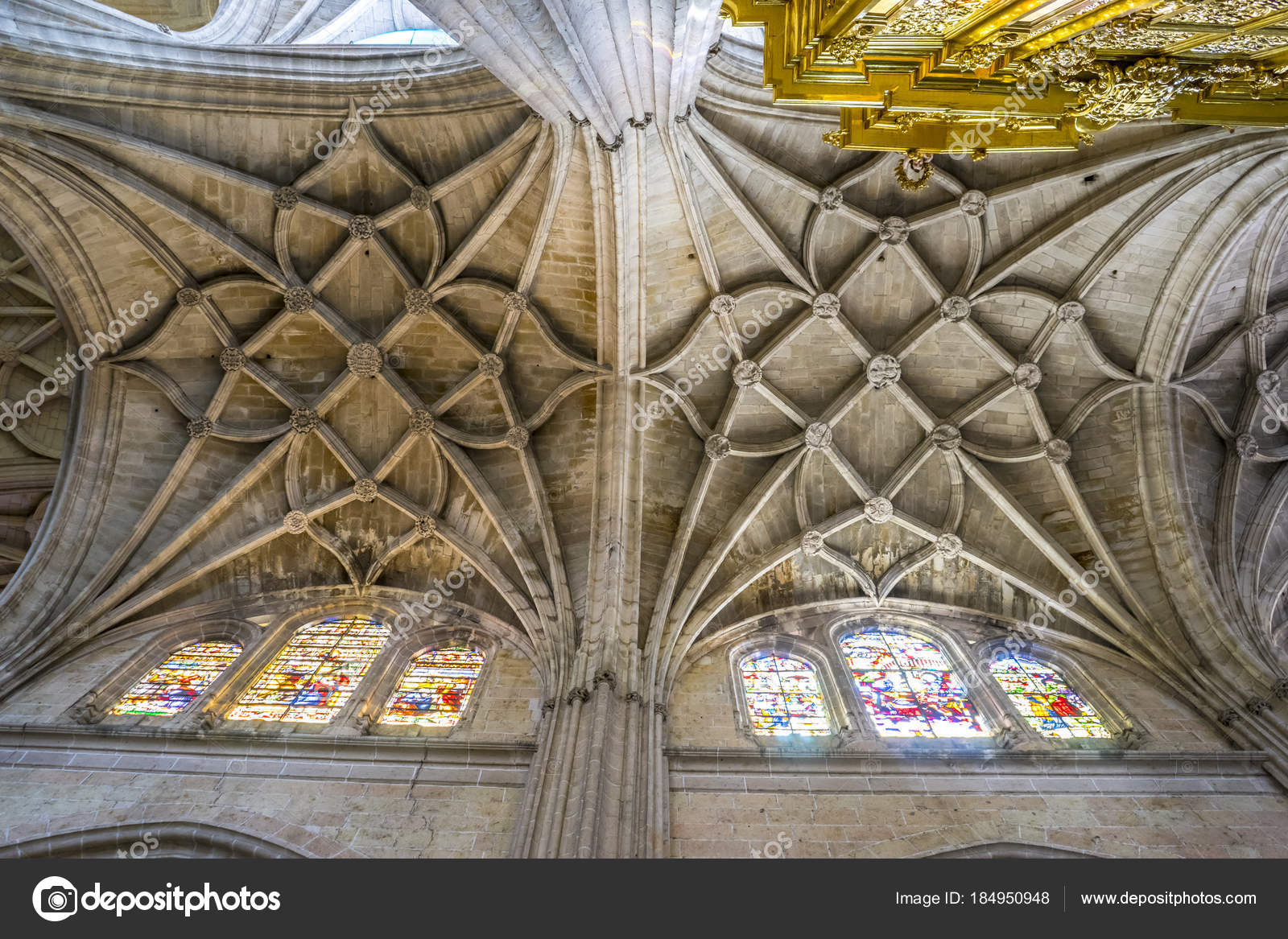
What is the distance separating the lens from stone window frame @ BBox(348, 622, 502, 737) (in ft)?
36.2

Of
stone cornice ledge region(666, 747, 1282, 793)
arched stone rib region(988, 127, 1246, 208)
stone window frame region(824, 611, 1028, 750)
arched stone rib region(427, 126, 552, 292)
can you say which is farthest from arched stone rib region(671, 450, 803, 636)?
arched stone rib region(427, 126, 552, 292)

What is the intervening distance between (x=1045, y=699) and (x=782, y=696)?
3.68 m

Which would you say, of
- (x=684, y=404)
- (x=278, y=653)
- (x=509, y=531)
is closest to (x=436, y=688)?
(x=278, y=653)

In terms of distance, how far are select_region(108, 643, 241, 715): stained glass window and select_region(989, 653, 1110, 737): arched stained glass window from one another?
36.4ft

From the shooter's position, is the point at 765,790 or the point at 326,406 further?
the point at 326,406

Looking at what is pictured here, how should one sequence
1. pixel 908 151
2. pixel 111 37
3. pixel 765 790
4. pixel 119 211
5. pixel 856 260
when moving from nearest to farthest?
pixel 908 151
pixel 765 790
pixel 111 37
pixel 119 211
pixel 856 260

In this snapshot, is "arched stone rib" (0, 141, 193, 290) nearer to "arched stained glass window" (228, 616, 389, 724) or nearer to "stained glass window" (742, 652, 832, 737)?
"arched stained glass window" (228, 616, 389, 724)

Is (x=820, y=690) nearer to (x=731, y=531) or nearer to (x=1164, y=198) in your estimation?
(x=731, y=531)

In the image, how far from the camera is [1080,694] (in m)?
12.5

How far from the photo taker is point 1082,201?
1323 centimetres
